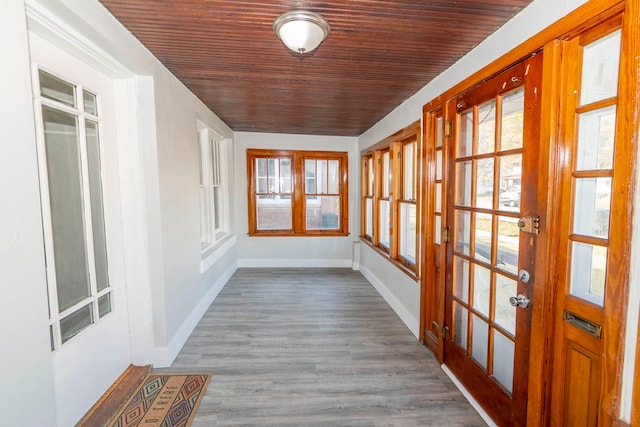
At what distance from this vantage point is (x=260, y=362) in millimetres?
2412

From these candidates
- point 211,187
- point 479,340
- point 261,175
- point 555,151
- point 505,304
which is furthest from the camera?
point 261,175

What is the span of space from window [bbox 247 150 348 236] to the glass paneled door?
3.18 m

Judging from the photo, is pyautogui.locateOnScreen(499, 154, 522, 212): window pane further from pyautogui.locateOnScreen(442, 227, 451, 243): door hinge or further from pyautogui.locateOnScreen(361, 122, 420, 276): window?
pyautogui.locateOnScreen(361, 122, 420, 276): window

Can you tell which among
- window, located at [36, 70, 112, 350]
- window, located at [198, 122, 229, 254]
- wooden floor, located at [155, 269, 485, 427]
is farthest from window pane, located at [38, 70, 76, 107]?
wooden floor, located at [155, 269, 485, 427]

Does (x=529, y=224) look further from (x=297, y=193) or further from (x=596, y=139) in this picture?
(x=297, y=193)

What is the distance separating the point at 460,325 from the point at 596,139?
1492 millimetres

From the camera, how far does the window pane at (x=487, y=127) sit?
177 cm

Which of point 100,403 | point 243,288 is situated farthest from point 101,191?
point 243,288

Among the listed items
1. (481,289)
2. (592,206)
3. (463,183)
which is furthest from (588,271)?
(463,183)

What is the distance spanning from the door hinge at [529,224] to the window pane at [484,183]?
28 centimetres

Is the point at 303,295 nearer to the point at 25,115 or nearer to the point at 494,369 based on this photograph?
the point at 494,369

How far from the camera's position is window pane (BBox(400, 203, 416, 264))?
3355mm

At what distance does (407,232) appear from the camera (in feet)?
11.4

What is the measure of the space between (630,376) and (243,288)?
388 cm
